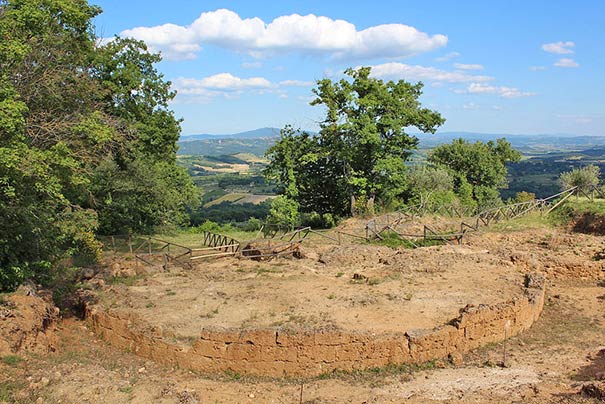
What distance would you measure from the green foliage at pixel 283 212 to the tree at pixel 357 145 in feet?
2.72

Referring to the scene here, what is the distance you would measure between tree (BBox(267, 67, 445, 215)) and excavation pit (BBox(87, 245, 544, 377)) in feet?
42.6

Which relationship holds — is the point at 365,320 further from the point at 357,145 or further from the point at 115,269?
the point at 357,145

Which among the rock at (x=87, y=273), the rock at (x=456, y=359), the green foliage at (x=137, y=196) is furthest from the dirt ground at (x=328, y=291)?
the green foliage at (x=137, y=196)

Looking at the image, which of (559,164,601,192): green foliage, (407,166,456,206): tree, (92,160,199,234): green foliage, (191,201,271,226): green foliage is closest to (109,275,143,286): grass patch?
(92,160,199,234): green foliage

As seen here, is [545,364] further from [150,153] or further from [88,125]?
[150,153]

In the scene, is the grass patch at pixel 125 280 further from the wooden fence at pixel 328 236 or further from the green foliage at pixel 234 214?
the green foliage at pixel 234 214

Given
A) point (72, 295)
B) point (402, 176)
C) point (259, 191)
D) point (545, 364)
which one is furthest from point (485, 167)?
point (259, 191)

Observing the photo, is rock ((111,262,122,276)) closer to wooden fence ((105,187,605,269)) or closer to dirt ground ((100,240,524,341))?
wooden fence ((105,187,605,269))

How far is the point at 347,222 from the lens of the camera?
3262 centimetres

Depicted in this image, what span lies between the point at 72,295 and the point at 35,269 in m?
2.22

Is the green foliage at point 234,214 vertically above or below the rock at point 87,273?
below

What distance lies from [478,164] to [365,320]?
3633 centimetres

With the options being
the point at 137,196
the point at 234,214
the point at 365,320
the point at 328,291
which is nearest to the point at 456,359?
the point at 365,320

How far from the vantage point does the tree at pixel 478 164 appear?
46594 millimetres
